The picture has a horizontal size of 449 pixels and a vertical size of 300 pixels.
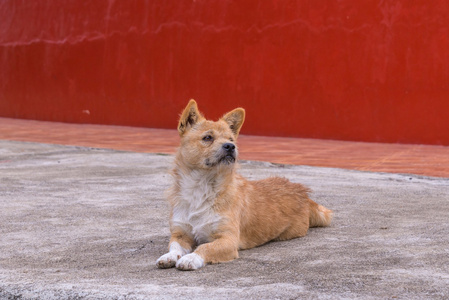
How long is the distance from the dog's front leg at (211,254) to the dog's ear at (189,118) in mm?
768

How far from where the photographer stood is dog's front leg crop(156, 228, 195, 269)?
3965 millimetres

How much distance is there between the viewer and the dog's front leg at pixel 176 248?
13.0 feet

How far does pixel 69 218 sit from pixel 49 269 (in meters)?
1.61

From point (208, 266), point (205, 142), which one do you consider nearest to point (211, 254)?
point (208, 266)

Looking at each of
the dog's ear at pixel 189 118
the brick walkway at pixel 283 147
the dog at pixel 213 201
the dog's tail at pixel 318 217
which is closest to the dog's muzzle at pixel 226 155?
the dog at pixel 213 201

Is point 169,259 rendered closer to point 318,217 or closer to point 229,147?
point 229,147

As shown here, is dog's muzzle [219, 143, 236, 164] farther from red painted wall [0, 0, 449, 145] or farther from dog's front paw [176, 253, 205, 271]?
red painted wall [0, 0, 449, 145]

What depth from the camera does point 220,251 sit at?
4.09 metres

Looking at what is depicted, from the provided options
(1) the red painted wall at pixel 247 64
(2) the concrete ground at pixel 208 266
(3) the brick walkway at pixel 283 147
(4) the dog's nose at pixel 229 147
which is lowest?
(2) the concrete ground at pixel 208 266

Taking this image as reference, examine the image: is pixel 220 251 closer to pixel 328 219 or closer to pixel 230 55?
pixel 328 219

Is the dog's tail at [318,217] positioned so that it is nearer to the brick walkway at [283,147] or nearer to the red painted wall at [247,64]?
the brick walkway at [283,147]

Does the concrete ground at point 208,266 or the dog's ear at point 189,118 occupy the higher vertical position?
the dog's ear at point 189,118

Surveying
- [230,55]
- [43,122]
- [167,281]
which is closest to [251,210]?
[167,281]

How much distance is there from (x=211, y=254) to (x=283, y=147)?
7894 millimetres
